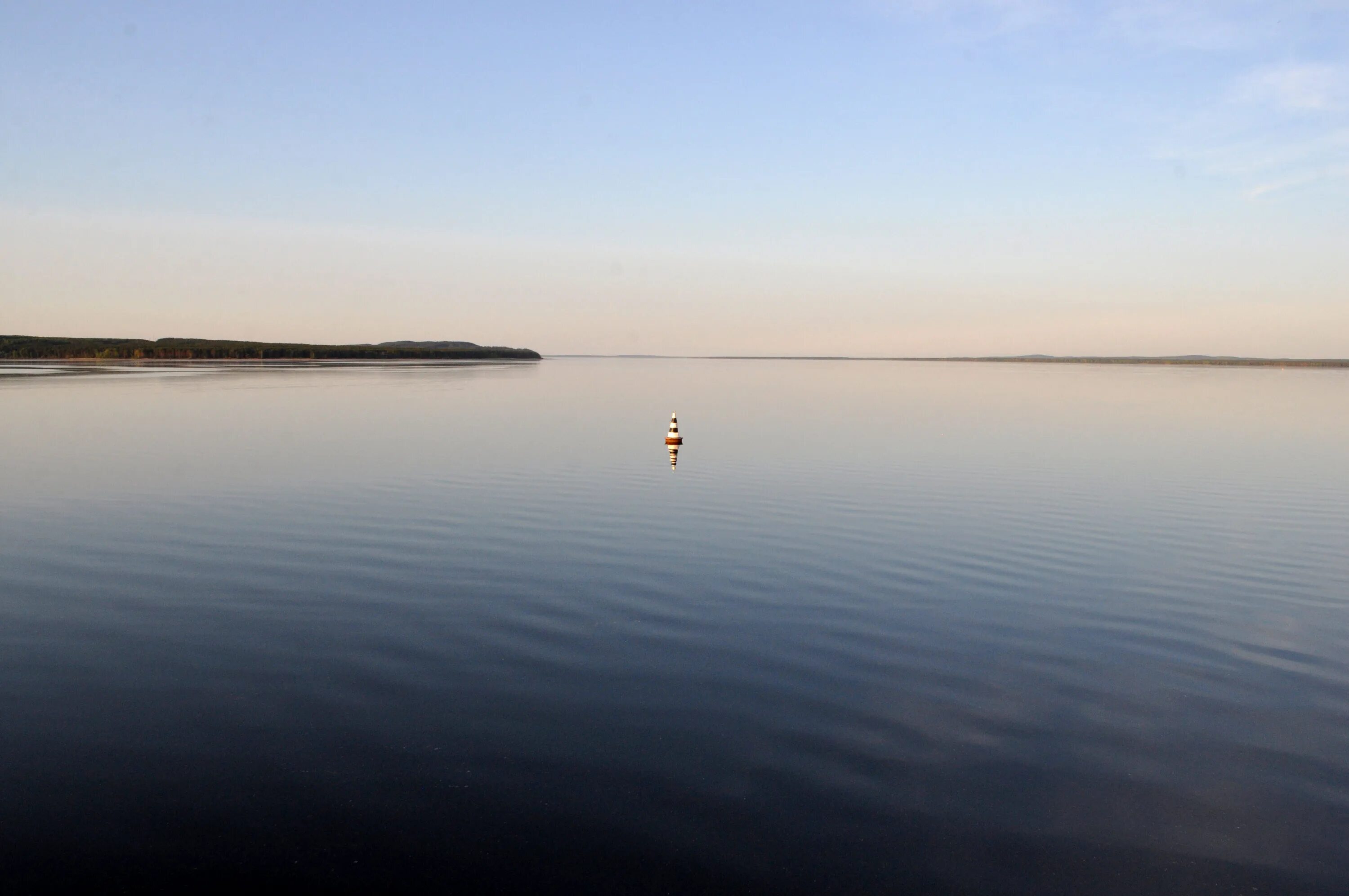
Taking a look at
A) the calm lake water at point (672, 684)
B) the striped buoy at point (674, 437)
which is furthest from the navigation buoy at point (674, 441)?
the calm lake water at point (672, 684)

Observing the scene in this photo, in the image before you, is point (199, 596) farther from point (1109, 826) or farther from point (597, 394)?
point (597, 394)

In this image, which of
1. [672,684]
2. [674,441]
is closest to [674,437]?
[674,441]

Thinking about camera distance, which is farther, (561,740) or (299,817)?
(561,740)

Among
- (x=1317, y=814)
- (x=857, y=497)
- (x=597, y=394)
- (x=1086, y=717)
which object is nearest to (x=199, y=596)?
(x=1086, y=717)

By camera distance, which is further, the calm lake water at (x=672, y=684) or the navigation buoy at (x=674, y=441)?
the navigation buoy at (x=674, y=441)

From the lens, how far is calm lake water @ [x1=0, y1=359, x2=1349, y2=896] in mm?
6527

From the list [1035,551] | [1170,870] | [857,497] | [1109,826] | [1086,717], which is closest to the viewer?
[1170,870]

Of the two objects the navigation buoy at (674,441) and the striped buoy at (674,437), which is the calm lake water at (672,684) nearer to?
the navigation buoy at (674,441)

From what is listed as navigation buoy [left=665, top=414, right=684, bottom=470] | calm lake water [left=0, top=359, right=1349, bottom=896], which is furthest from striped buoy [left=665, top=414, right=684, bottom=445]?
calm lake water [left=0, top=359, right=1349, bottom=896]

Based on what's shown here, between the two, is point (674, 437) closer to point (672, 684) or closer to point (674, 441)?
point (674, 441)

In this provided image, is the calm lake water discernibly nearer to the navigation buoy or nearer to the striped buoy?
the navigation buoy

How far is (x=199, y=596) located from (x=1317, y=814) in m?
12.6

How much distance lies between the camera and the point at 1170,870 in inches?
253

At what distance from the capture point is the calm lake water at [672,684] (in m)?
6.53
